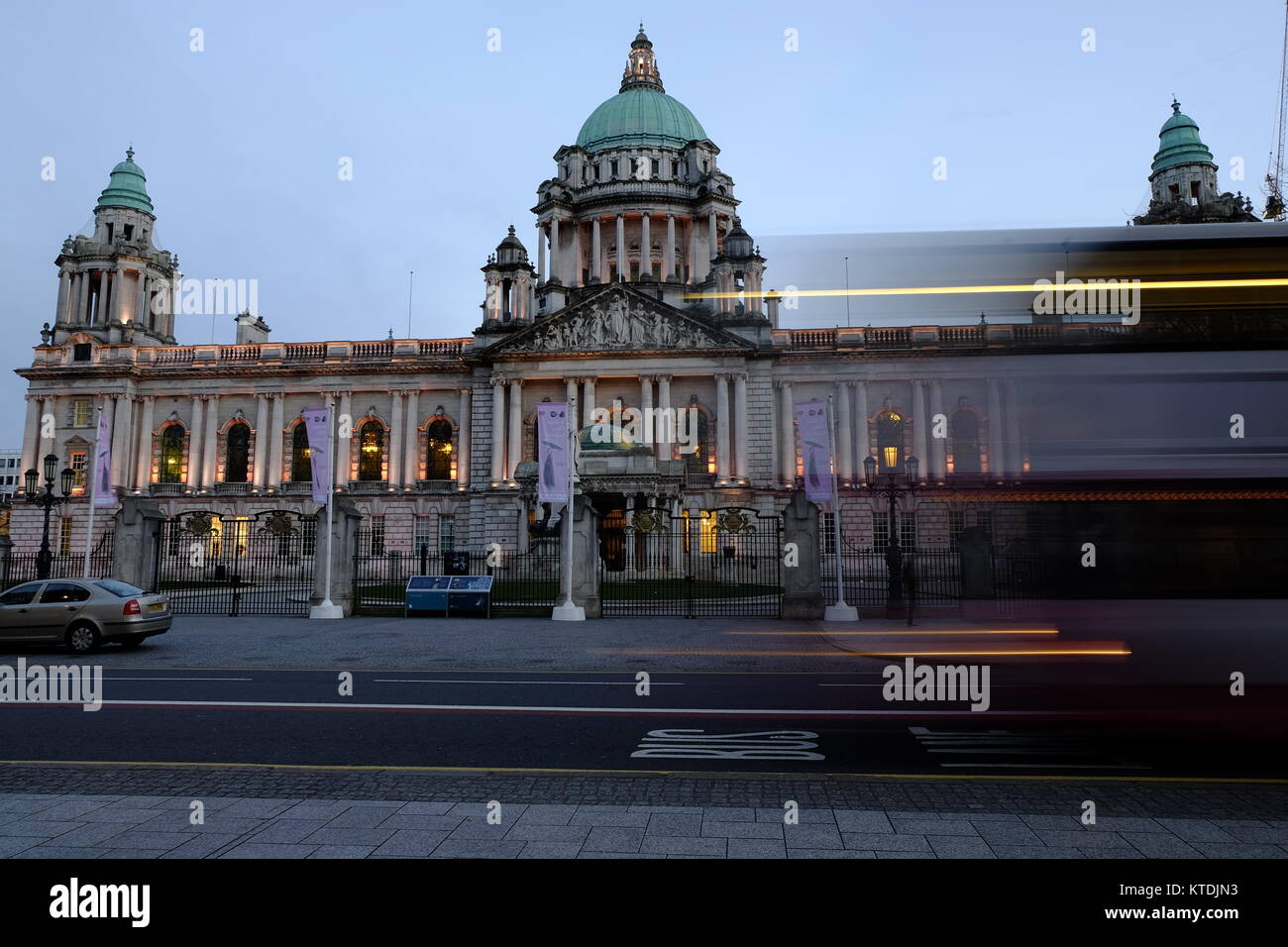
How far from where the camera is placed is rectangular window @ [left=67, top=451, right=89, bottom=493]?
57625mm

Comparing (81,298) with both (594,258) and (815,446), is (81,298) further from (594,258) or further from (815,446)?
(815,446)

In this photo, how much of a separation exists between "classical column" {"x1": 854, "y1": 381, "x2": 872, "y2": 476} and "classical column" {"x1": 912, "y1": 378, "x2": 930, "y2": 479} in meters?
3.17

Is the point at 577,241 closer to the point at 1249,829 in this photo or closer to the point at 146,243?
the point at 146,243

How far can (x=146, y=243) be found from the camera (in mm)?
62250

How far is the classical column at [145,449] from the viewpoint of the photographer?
59250 millimetres

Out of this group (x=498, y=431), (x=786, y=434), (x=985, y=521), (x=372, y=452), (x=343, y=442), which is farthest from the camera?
(x=372, y=452)

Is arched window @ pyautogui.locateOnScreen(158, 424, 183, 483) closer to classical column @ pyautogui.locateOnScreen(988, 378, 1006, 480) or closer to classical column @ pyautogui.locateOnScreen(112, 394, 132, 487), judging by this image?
classical column @ pyautogui.locateOnScreen(112, 394, 132, 487)

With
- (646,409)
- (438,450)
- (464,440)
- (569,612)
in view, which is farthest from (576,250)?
(569,612)

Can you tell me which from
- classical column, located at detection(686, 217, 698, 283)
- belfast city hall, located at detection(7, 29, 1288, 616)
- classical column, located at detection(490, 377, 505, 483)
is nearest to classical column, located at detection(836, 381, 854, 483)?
belfast city hall, located at detection(7, 29, 1288, 616)

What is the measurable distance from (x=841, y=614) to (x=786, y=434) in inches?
1271

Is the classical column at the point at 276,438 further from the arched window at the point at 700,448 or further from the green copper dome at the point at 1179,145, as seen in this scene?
the green copper dome at the point at 1179,145

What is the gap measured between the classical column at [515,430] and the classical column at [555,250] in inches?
870

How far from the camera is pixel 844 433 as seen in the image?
5497 cm
